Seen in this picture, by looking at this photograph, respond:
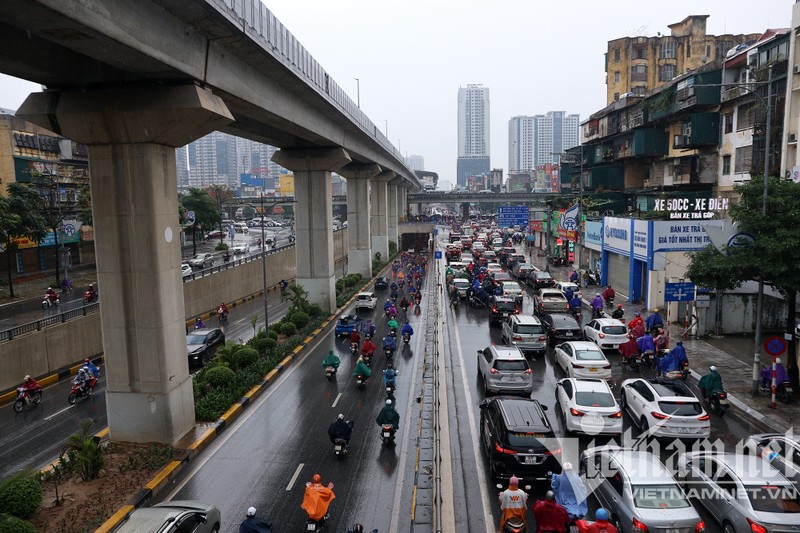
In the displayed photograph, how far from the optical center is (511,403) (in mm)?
13195

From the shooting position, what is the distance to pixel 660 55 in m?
74.8

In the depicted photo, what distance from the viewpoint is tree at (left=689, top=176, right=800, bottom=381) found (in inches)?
656

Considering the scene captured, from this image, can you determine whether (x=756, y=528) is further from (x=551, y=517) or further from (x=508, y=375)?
(x=508, y=375)

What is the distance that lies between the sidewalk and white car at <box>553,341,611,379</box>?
376cm

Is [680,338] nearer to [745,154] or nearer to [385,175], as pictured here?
[745,154]

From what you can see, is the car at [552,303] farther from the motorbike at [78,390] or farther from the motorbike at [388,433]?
the motorbike at [78,390]

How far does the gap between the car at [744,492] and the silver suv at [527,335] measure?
11.3 m

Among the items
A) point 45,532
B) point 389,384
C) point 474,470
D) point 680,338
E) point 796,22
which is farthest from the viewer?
point 796,22

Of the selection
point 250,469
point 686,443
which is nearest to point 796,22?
point 686,443

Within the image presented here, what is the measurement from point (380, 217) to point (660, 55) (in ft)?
139

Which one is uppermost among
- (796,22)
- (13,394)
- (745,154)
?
(796,22)

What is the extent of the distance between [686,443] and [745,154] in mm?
29588

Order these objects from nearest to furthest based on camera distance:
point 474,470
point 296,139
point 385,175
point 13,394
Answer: point 474,470, point 13,394, point 296,139, point 385,175

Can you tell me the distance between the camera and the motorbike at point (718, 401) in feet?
53.8
